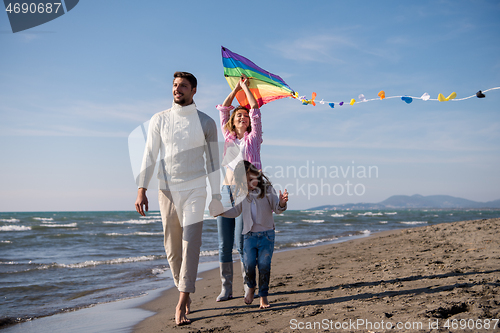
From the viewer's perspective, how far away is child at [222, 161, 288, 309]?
321 cm

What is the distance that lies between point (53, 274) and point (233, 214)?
503cm

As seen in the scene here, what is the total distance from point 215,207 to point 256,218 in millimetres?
440

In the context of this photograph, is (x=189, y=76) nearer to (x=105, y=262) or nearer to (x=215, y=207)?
(x=215, y=207)

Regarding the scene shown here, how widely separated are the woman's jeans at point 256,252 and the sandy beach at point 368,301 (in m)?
0.32

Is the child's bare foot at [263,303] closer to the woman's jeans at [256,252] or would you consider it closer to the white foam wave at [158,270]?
the woman's jeans at [256,252]

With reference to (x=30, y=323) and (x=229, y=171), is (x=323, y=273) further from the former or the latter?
(x=30, y=323)

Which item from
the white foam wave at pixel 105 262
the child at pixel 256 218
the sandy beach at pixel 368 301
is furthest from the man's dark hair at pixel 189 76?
the white foam wave at pixel 105 262

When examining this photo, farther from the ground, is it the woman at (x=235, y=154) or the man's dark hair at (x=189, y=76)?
the man's dark hair at (x=189, y=76)

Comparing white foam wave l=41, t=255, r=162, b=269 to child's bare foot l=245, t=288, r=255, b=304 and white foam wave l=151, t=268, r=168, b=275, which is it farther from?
child's bare foot l=245, t=288, r=255, b=304

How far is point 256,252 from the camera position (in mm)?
3268

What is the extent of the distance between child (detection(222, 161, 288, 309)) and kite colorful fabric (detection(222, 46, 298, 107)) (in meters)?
0.98

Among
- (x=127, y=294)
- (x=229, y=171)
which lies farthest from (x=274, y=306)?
(x=127, y=294)

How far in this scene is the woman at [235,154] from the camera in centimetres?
346

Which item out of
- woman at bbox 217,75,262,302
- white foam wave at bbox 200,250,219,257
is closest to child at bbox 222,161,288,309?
woman at bbox 217,75,262,302
